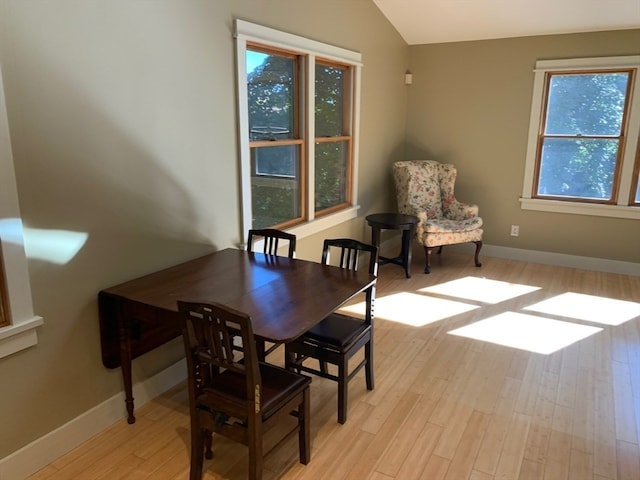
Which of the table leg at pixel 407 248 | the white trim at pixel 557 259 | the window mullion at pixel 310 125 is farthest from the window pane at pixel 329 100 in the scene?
the white trim at pixel 557 259

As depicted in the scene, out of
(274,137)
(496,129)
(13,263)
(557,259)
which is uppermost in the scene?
(496,129)

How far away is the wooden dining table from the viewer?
6.83 feet

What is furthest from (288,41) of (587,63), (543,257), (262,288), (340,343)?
(543,257)

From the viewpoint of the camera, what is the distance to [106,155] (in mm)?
2281

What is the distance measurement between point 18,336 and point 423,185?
410 cm

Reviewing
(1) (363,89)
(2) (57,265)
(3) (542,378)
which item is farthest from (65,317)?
(1) (363,89)

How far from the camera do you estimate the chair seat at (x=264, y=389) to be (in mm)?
1900

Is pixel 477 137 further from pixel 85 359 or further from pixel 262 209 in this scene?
pixel 85 359

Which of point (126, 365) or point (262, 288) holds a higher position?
point (262, 288)

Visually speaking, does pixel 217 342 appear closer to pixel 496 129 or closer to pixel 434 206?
pixel 434 206

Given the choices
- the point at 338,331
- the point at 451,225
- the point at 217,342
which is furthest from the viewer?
the point at 451,225

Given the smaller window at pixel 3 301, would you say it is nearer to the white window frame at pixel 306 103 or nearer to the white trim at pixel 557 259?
the white window frame at pixel 306 103

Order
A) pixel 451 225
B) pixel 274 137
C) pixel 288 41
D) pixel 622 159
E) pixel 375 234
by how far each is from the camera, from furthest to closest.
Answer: pixel 451 225 → pixel 375 234 → pixel 622 159 → pixel 274 137 → pixel 288 41

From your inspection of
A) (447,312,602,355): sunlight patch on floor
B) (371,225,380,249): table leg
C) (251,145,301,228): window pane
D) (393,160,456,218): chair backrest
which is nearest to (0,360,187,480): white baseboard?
(251,145,301,228): window pane
